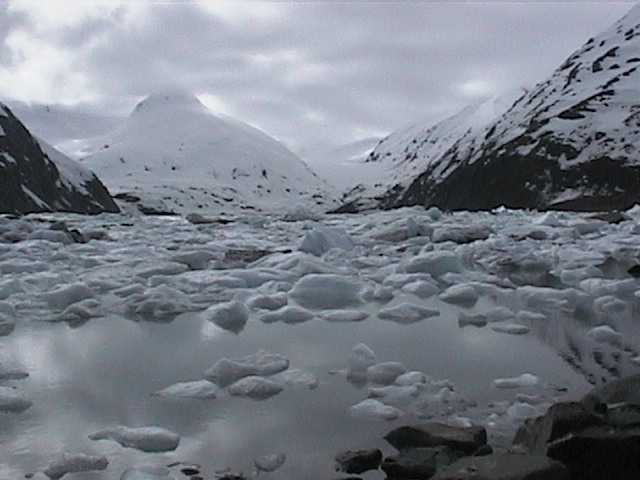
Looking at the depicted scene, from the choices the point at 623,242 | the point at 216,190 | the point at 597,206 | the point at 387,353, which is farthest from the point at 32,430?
the point at 216,190

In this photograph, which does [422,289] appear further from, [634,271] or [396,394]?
[396,394]

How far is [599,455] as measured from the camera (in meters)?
2.60

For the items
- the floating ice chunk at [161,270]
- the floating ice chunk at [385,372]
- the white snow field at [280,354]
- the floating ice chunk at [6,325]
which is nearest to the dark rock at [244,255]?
the white snow field at [280,354]

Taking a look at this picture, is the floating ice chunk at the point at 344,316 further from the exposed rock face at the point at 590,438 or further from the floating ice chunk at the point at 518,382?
the exposed rock face at the point at 590,438

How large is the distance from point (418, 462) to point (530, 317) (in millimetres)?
3201

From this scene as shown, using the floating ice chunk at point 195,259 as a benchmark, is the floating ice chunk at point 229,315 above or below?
below

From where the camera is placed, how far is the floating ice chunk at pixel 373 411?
3.38 meters

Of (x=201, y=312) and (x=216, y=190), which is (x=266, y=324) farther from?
(x=216, y=190)

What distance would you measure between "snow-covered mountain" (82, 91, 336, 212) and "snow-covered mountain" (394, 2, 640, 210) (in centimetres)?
5498

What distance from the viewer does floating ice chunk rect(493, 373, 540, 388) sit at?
12.6 feet

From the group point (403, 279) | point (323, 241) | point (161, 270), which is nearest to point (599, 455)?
point (403, 279)

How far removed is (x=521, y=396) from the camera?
363 cm

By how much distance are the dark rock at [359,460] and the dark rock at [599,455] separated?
2.21 feet

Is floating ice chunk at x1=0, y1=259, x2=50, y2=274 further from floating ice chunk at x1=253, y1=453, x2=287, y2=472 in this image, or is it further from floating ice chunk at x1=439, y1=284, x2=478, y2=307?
floating ice chunk at x1=253, y1=453, x2=287, y2=472
